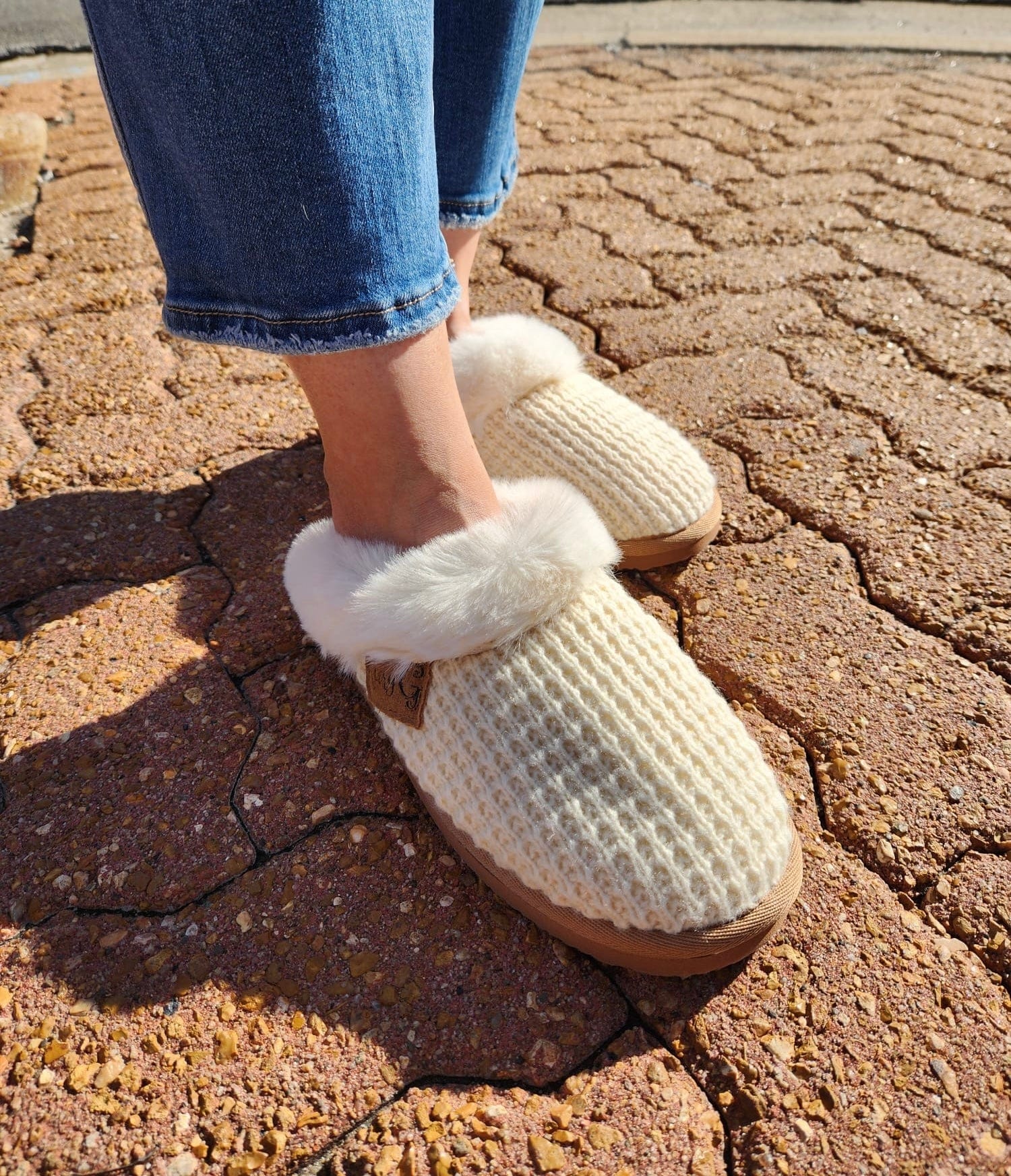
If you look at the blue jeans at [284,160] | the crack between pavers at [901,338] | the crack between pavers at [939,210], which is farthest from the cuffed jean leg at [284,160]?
the crack between pavers at [939,210]

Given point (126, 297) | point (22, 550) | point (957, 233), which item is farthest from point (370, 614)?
point (957, 233)

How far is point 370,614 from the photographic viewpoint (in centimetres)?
75

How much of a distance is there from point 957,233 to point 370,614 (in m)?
1.88

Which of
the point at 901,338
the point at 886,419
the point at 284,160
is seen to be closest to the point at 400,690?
the point at 284,160

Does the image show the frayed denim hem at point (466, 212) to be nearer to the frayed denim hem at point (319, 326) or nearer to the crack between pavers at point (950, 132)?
the frayed denim hem at point (319, 326)

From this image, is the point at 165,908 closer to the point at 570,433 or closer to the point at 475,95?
the point at 570,433

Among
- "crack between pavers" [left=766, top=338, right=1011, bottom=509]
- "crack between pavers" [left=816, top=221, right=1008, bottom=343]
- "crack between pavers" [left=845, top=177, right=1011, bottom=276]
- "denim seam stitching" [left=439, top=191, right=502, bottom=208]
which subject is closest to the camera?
"denim seam stitching" [left=439, top=191, right=502, bottom=208]

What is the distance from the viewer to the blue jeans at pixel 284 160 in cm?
58

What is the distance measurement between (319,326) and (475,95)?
1.83 ft

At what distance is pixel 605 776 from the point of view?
2.33ft

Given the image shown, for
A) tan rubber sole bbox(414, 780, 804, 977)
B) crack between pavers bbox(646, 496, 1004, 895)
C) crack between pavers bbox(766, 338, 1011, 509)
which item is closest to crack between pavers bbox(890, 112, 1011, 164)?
crack between pavers bbox(766, 338, 1011, 509)

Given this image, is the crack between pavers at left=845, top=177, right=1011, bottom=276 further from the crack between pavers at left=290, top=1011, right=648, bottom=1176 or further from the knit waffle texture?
the crack between pavers at left=290, top=1011, right=648, bottom=1176

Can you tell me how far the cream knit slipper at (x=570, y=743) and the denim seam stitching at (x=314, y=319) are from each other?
0.66ft

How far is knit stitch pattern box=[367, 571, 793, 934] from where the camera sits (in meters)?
0.69
